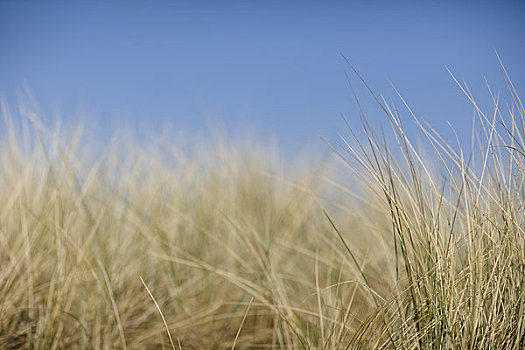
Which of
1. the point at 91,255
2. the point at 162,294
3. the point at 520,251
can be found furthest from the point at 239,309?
the point at 520,251

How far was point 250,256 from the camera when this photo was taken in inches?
79.7

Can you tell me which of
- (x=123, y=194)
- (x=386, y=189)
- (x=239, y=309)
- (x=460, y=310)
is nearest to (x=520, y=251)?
(x=460, y=310)

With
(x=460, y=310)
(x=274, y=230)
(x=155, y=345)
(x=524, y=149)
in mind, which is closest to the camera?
(x=460, y=310)

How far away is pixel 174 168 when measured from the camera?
285cm

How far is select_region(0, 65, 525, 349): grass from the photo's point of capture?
3.65 feet

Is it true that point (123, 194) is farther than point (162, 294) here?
Yes

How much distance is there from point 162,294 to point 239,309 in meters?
0.35

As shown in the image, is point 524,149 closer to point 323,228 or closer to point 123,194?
point 323,228

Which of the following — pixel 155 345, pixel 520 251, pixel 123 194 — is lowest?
pixel 155 345

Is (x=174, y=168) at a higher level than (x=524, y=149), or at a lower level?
lower

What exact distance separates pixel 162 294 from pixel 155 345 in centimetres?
35

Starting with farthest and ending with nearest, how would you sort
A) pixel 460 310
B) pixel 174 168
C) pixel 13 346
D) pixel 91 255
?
pixel 174 168 → pixel 91 255 → pixel 13 346 → pixel 460 310

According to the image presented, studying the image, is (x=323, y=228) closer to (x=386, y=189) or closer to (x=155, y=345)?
(x=155, y=345)

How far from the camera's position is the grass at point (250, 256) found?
3.65 ft
